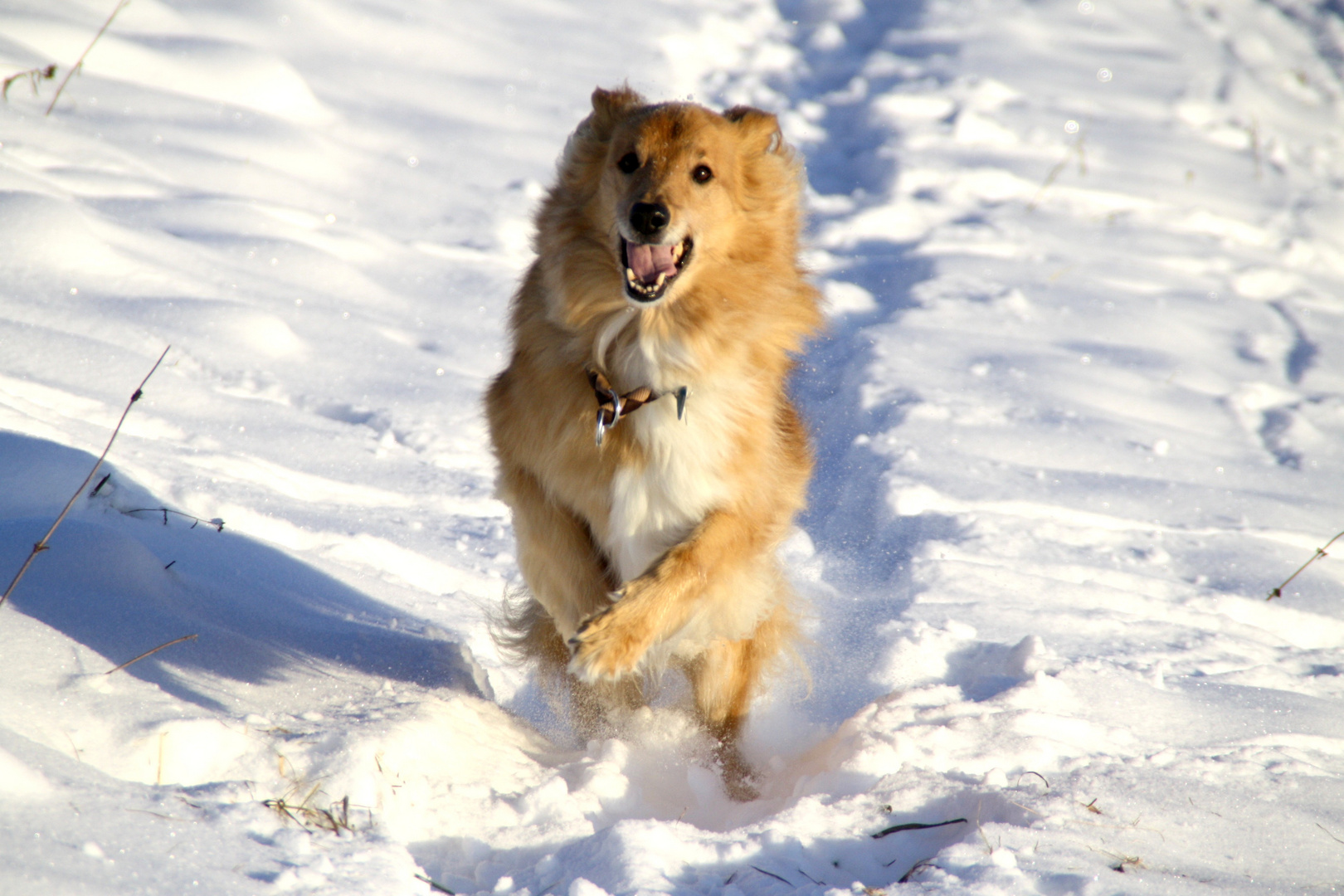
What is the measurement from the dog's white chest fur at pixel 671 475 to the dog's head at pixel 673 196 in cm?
32

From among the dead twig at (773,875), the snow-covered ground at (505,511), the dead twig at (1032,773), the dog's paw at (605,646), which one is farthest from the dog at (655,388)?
the dead twig at (1032,773)

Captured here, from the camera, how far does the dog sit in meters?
2.41

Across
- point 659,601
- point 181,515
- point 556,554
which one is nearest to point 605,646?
point 659,601

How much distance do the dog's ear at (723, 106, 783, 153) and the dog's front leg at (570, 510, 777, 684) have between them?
1.15 metres

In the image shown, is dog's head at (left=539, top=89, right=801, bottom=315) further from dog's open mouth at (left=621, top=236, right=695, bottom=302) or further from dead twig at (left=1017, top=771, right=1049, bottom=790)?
dead twig at (left=1017, top=771, right=1049, bottom=790)

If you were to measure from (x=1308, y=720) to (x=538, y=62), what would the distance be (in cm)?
Answer: 752

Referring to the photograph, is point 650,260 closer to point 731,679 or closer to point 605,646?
point 605,646

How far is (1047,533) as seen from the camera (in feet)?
12.3

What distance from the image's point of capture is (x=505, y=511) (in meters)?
3.70

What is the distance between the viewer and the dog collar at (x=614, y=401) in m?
2.38

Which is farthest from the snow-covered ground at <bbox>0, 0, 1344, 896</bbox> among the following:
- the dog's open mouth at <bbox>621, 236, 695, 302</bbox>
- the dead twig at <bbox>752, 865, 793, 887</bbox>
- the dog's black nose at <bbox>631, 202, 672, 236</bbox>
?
the dog's black nose at <bbox>631, 202, 672, 236</bbox>

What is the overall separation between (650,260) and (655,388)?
35cm

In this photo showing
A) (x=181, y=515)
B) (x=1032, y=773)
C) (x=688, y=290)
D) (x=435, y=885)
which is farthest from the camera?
(x=181, y=515)

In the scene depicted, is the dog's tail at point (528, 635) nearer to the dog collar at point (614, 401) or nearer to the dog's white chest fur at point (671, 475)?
the dog's white chest fur at point (671, 475)
